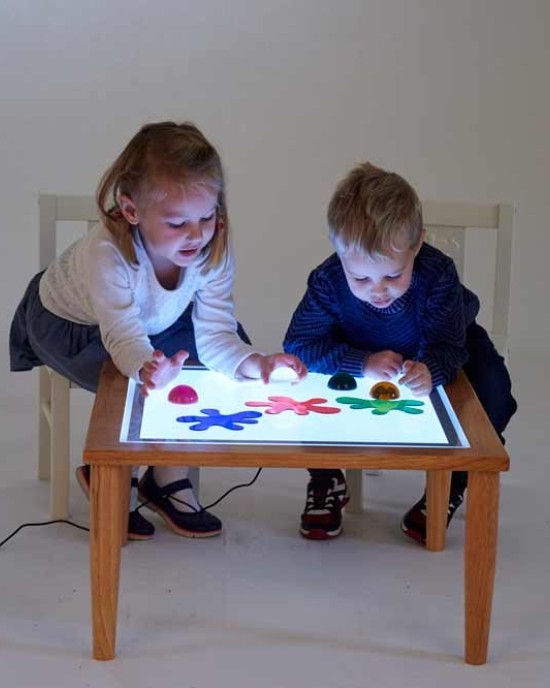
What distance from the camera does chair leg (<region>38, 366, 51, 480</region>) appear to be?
2441 millimetres

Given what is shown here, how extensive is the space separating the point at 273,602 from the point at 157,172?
0.71m

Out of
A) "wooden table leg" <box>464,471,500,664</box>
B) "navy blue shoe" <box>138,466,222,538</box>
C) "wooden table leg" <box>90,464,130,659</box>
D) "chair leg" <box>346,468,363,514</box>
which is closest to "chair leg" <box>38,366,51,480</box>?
"navy blue shoe" <box>138,466,222,538</box>

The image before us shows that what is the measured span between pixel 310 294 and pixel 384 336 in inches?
5.8

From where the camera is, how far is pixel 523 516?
2.38 m

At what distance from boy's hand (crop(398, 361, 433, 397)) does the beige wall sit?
149 cm

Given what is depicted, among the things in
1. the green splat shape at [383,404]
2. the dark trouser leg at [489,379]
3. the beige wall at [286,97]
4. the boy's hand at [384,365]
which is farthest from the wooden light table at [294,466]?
the beige wall at [286,97]

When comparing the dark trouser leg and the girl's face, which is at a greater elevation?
the girl's face

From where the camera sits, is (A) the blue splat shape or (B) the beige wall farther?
(B) the beige wall

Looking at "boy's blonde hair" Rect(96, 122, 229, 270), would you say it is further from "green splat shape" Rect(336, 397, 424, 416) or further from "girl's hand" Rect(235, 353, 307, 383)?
"green splat shape" Rect(336, 397, 424, 416)

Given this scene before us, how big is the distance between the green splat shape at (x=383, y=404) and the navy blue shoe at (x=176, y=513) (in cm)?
42

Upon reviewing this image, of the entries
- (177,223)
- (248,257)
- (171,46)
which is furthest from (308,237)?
(177,223)

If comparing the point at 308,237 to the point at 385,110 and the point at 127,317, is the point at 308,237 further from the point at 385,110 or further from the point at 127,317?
the point at 127,317

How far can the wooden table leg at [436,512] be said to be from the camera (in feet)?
7.21

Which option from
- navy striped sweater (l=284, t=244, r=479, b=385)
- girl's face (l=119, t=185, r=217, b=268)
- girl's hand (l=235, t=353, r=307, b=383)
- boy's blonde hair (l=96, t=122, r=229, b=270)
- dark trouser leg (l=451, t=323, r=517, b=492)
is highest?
boy's blonde hair (l=96, t=122, r=229, b=270)
